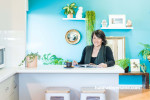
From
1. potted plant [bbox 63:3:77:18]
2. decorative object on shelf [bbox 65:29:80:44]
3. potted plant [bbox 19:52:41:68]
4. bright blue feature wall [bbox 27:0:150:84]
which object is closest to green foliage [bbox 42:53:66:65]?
bright blue feature wall [bbox 27:0:150:84]

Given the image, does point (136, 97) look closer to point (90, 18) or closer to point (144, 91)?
point (144, 91)

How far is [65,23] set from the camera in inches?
211

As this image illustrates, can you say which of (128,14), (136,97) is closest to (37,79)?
(136,97)

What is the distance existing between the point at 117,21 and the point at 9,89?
351 centimetres

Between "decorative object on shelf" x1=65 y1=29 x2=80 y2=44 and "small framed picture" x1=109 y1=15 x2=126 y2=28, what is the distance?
2.74 ft

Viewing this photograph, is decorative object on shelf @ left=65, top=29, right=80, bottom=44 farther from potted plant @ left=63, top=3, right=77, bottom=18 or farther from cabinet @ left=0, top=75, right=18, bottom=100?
cabinet @ left=0, top=75, right=18, bottom=100

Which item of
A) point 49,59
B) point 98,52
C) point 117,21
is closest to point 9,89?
point 98,52

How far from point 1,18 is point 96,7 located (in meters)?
2.88

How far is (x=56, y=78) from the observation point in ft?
9.12

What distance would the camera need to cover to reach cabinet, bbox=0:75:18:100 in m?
2.28

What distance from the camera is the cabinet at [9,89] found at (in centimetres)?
228

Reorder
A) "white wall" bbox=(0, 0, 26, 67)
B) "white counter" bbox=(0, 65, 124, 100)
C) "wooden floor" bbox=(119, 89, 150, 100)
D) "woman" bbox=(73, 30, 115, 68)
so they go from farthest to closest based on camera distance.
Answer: "wooden floor" bbox=(119, 89, 150, 100), "woman" bbox=(73, 30, 115, 68), "white wall" bbox=(0, 0, 26, 67), "white counter" bbox=(0, 65, 124, 100)

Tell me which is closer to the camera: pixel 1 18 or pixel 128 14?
pixel 1 18

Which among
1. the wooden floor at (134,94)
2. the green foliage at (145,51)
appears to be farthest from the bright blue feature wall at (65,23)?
the wooden floor at (134,94)
